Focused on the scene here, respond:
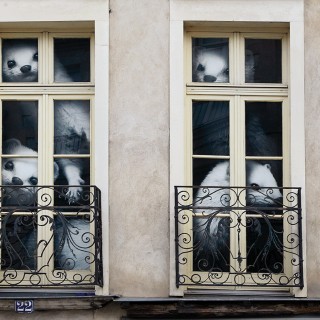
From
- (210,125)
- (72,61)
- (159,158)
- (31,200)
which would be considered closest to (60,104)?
(72,61)

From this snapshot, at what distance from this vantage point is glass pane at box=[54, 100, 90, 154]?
13328 millimetres

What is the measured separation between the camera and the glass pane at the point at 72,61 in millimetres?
13391

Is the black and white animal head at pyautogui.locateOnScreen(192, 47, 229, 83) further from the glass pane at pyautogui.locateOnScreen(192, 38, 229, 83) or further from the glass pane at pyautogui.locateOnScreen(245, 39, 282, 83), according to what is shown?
the glass pane at pyautogui.locateOnScreen(245, 39, 282, 83)

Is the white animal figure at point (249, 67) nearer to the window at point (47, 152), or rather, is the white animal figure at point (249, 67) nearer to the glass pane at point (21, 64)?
the window at point (47, 152)

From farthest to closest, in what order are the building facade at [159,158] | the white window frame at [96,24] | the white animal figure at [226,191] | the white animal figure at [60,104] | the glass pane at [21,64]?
the glass pane at [21,64] < the white animal figure at [60,104] < the white animal figure at [226,191] < the white window frame at [96,24] < the building facade at [159,158]

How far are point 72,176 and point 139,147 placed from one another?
76 cm

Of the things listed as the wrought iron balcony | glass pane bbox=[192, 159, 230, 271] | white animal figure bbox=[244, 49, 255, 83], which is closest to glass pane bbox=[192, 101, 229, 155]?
glass pane bbox=[192, 159, 230, 271]

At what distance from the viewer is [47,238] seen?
13102mm

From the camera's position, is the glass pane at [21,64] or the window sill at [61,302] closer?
the window sill at [61,302]

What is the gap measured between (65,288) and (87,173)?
3.68 feet

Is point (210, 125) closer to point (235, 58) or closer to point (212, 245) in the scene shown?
point (235, 58)

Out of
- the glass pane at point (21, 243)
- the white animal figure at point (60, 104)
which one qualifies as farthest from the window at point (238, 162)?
the glass pane at point (21, 243)

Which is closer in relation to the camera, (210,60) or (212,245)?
(212,245)

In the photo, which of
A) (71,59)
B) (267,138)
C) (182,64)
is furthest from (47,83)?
(267,138)
